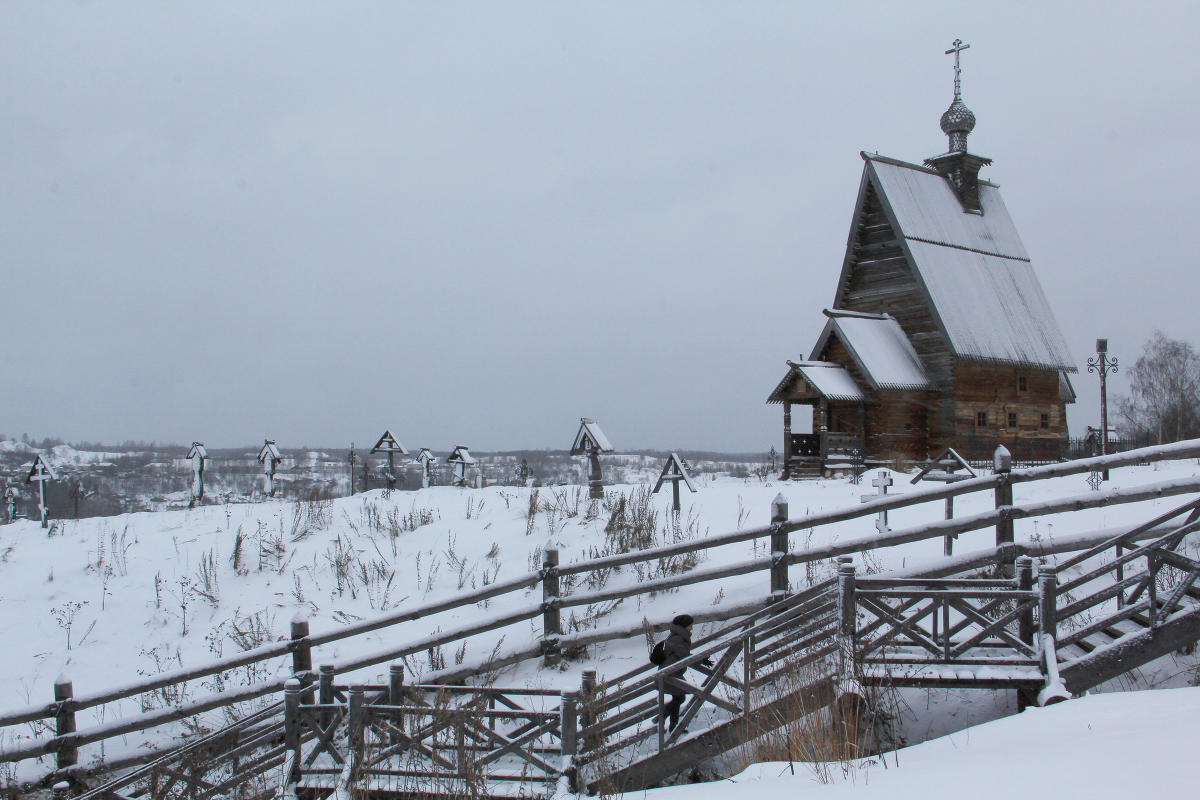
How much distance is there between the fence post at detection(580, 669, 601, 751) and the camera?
6.77 meters

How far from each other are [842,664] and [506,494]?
11527 mm

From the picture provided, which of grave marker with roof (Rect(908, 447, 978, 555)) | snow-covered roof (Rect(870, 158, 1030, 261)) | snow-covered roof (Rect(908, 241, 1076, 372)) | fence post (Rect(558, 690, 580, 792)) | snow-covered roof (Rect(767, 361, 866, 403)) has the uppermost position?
snow-covered roof (Rect(870, 158, 1030, 261))

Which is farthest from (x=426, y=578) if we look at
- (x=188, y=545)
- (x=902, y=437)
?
(x=902, y=437)

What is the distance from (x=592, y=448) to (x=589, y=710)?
31.5 ft

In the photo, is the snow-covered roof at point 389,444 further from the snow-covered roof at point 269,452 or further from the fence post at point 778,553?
the fence post at point 778,553

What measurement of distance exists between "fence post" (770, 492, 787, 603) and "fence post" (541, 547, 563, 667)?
2.47 meters

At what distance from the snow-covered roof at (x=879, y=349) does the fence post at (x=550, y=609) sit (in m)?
16.1

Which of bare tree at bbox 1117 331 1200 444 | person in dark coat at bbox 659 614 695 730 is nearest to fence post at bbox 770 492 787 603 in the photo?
person in dark coat at bbox 659 614 695 730

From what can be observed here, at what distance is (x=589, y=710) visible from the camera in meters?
6.79

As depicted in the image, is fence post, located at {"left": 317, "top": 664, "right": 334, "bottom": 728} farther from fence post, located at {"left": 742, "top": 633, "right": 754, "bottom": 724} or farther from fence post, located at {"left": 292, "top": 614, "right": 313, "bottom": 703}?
fence post, located at {"left": 742, "top": 633, "right": 754, "bottom": 724}

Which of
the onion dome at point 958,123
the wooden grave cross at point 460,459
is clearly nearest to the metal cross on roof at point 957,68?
the onion dome at point 958,123

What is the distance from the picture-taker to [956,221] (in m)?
28.8

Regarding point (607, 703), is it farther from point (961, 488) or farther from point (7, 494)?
point (7, 494)

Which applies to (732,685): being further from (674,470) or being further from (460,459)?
(460,459)
